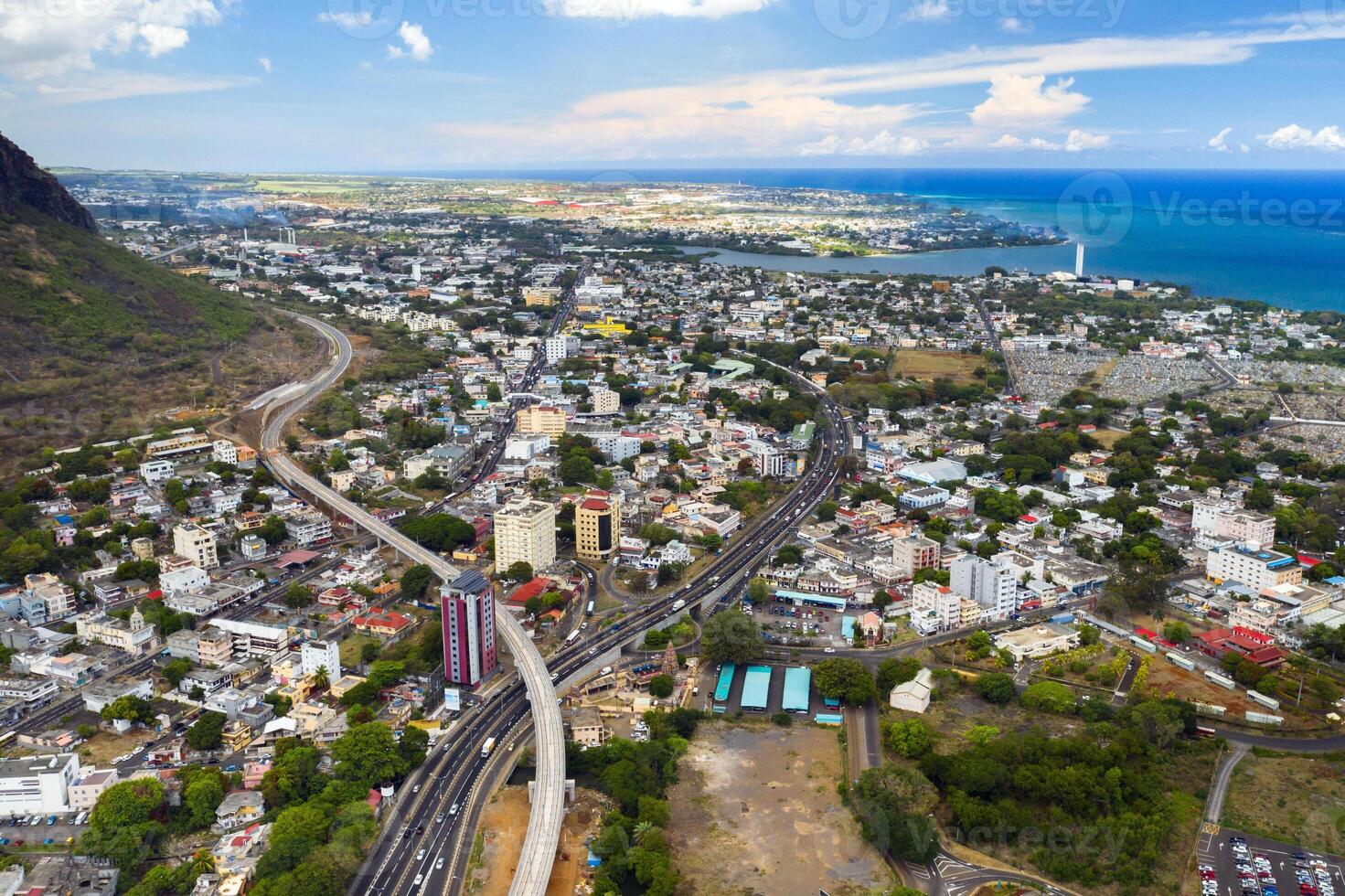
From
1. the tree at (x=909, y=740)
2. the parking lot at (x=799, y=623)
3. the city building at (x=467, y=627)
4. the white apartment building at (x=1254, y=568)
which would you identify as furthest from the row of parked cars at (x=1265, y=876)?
the city building at (x=467, y=627)

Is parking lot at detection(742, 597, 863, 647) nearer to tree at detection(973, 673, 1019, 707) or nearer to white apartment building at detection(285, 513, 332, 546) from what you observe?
tree at detection(973, 673, 1019, 707)

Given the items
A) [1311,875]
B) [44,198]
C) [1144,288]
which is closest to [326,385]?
[44,198]

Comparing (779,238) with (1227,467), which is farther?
(779,238)

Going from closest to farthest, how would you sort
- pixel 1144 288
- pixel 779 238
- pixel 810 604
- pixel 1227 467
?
pixel 810 604, pixel 1227 467, pixel 1144 288, pixel 779 238

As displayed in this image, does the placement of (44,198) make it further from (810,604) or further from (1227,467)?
(1227,467)

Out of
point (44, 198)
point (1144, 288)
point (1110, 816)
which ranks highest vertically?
point (44, 198)

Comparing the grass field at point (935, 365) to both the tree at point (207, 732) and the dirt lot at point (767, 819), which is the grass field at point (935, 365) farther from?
the tree at point (207, 732)

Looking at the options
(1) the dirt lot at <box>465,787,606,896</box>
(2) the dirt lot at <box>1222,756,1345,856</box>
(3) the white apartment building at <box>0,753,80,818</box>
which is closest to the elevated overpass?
(1) the dirt lot at <box>465,787,606,896</box>
